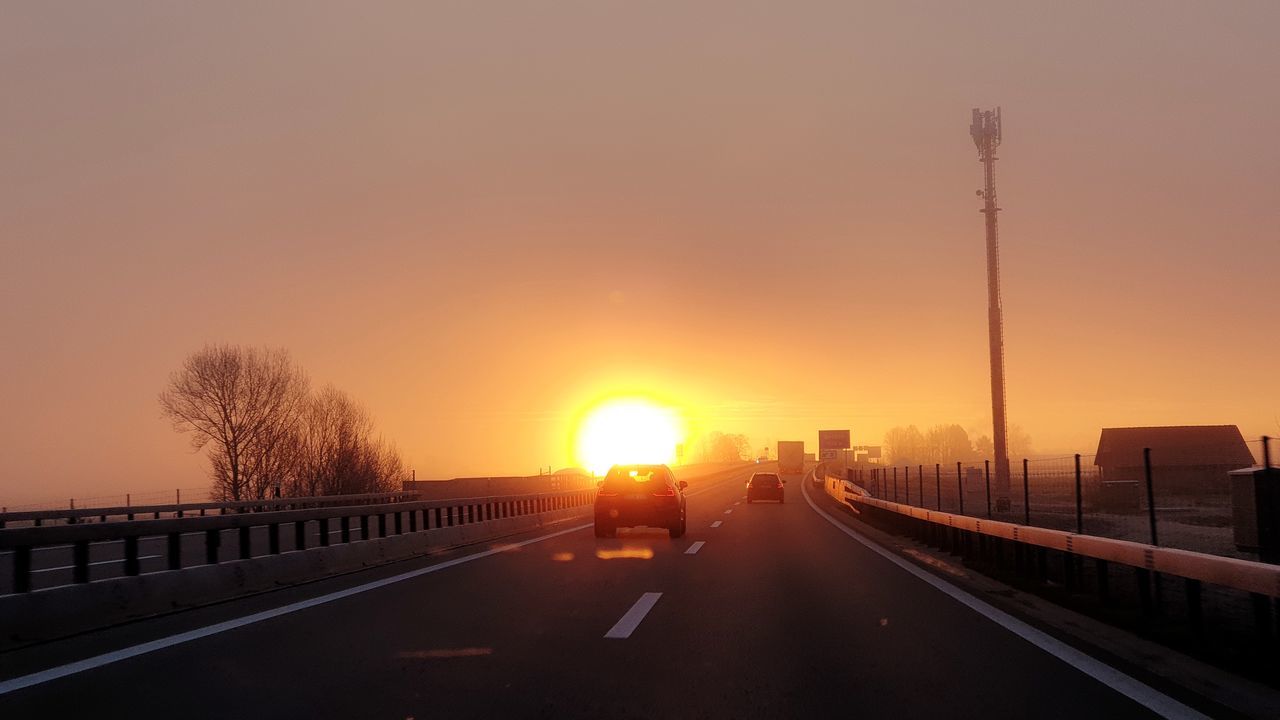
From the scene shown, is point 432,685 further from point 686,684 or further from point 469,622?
point 469,622

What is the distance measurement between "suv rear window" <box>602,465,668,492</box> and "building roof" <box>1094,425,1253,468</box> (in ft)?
193

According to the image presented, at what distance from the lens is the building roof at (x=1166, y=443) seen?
71.1 m

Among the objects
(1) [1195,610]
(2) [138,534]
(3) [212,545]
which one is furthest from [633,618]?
(3) [212,545]

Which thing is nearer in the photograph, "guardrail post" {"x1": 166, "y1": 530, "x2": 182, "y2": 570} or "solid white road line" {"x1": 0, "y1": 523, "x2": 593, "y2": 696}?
"solid white road line" {"x1": 0, "y1": 523, "x2": 593, "y2": 696}

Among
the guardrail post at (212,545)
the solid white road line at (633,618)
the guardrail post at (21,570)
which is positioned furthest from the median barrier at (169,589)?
the solid white road line at (633,618)

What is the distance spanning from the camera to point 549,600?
36.0 ft

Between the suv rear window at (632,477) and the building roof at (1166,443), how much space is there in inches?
2316

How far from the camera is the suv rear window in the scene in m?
21.8

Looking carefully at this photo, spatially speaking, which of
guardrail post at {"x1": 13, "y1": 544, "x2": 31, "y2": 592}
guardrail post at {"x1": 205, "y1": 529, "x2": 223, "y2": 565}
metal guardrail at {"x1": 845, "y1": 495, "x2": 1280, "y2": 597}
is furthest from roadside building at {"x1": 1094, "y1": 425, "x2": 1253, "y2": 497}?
guardrail post at {"x1": 13, "y1": 544, "x2": 31, "y2": 592}

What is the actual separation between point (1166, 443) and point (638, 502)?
70855 mm

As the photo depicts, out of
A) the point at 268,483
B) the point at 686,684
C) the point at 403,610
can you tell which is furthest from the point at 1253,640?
the point at 268,483

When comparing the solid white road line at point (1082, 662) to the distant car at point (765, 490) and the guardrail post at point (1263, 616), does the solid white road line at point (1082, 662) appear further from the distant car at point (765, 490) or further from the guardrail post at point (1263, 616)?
the distant car at point (765, 490)

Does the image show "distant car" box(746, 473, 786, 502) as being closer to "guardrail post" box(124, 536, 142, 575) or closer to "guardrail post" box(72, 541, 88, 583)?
"guardrail post" box(124, 536, 142, 575)

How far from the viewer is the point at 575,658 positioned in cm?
748
